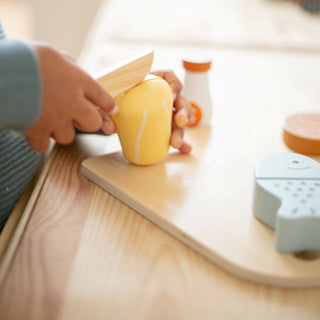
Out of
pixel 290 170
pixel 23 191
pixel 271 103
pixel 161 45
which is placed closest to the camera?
pixel 290 170

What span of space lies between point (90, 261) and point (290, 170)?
0.26 m

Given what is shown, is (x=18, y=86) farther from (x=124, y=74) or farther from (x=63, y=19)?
(x=63, y=19)

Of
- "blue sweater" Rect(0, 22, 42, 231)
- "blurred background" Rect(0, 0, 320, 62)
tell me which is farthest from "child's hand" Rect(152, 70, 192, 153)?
"blurred background" Rect(0, 0, 320, 62)

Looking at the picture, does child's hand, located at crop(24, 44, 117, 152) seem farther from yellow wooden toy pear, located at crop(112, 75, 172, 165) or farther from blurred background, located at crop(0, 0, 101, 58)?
blurred background, located at crop(0, 0, 101, 58)

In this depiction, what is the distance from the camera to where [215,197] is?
0.58 m

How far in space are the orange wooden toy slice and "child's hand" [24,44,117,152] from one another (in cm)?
32

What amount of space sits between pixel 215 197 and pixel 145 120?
14cm

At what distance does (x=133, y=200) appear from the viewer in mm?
571

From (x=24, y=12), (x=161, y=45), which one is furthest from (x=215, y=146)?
(x=24, y=12)

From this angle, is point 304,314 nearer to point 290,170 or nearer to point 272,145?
point 290,170

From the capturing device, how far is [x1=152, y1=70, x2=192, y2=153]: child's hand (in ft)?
2.19

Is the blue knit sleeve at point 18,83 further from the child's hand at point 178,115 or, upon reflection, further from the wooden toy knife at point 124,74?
the child's hand at point 178,115

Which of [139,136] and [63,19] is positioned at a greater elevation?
[139,136]

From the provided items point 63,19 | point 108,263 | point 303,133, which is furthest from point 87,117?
point 63,19
